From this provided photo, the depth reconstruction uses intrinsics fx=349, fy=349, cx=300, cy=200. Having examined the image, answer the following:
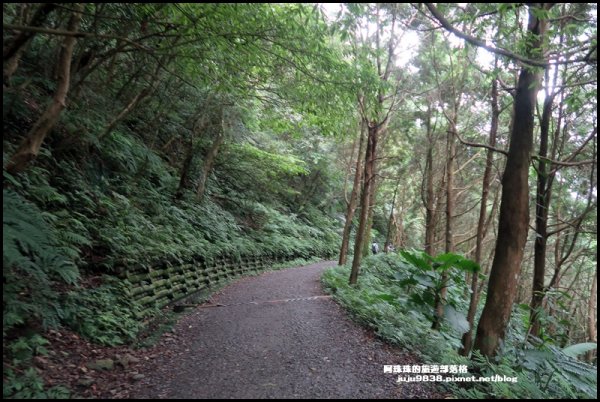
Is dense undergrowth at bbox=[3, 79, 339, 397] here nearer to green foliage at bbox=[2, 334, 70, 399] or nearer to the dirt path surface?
green foliage at bbox=[2, 334, 70, 399]

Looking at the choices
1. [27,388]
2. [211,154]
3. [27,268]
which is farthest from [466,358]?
[211,154]

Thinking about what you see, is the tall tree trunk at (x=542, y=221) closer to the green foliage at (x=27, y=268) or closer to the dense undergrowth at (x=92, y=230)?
the dense undergrowth at (x=92, y=230)

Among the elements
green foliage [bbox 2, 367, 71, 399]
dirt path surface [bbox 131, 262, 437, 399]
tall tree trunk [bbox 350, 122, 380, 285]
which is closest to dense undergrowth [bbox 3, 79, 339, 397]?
green foliage [bbox 2, 367, 71, 399]

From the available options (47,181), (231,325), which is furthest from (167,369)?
(47,181)

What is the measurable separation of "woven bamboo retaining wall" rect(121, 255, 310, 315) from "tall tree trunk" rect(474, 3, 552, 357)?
17.1 feet

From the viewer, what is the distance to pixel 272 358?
15.1ft

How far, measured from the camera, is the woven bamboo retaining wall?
595cm

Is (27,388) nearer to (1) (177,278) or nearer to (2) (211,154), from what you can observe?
(1) (177,278)

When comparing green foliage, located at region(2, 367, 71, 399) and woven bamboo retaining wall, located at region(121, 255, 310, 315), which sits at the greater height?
woven bamboo retaining wall, located at region(121, 255, 310, 315)

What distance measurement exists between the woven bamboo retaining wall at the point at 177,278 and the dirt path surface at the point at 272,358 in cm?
71

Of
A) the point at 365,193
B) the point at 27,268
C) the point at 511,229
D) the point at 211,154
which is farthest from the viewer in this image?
the point at 211,154

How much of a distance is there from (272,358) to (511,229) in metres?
3.54

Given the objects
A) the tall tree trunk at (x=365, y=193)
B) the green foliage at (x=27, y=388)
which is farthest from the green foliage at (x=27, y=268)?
the tall tree trunk at (x=365, y=193)

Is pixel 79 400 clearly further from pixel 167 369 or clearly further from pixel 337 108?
pixel 337 108
